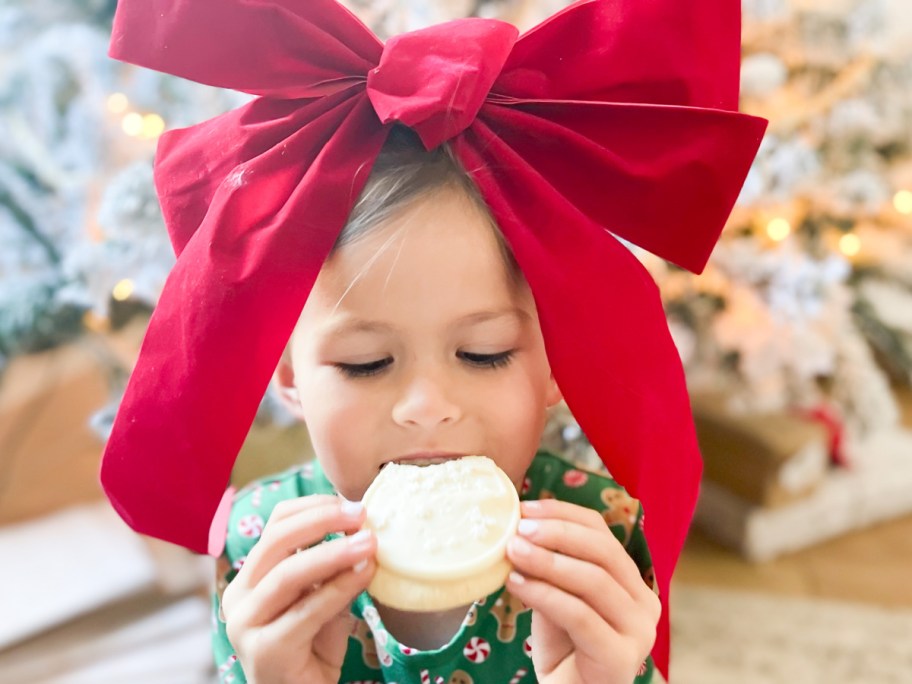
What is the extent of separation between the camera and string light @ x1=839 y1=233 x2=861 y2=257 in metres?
1.39

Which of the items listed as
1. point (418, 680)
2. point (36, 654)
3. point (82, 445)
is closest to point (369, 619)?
point (418, 680)

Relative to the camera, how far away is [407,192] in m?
0.58

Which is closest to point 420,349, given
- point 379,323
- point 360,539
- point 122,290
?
point 379,323

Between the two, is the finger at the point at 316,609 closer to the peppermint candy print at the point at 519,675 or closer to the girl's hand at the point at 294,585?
the girl's hand at the point at 294,585

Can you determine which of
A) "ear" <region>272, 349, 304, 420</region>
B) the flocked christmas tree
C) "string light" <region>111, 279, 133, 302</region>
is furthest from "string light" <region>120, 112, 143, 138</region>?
"ear" <region>272, 349, 304, 420</region>

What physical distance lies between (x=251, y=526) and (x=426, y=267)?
37 cm

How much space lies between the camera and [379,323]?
1.90 ft

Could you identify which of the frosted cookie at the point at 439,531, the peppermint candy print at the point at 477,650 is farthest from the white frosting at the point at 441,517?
the peppermint candy print at the point at 477,650

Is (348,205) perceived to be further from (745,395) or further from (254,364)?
(745,395)

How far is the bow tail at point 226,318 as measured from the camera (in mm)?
548

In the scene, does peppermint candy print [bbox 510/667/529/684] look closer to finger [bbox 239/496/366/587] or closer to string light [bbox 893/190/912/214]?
finger [bbox 239/496/366/587]

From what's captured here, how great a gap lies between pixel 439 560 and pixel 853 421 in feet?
3.88

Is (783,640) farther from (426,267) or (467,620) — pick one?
(426,267)

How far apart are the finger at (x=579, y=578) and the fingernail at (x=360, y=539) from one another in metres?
0.09
